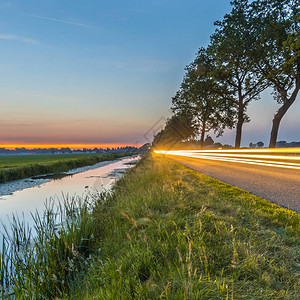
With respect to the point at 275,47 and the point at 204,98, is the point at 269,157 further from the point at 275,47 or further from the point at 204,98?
the point at 204,98

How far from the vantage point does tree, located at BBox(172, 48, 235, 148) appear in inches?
962

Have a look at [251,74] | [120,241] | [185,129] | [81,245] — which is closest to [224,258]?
[120,241]

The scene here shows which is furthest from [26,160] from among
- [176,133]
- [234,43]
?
[234,43]

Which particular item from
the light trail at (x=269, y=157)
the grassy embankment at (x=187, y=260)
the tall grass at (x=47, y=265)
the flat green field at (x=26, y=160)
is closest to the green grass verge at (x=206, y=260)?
the grassy embankment at (x=187, y=260)

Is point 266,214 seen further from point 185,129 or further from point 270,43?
point 185,129

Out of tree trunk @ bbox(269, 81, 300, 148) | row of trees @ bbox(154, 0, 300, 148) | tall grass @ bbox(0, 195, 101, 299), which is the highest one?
row of trees @ bbox(154, 0, 300, 148)

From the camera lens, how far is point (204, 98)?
29906 millimetres

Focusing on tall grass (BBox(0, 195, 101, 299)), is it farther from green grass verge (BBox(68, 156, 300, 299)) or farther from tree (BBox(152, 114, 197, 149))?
tree (BBox(152, 114, 197, 149))

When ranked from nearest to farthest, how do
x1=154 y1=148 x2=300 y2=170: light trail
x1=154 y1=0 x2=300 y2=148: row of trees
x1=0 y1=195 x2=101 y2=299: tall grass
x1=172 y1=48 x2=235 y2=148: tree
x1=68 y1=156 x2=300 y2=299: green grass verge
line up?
x1=68 y1=156 x2=300 y2=299: green grass verge < x1=0 y1=195 x2=101 y2=299: tall grass < x1=154 y1=148 x2=300 y2=170: light trail < x1=154 y1=0 x2=300 y2=148: row of trees < x1=172 y1=48 x2=235 y2=148: tree

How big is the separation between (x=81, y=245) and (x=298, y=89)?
21233 millimetres

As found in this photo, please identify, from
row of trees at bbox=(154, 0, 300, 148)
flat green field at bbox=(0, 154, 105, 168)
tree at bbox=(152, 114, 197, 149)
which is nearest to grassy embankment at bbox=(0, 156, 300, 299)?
row of trees at bbox=(154, 0, 300, 148)

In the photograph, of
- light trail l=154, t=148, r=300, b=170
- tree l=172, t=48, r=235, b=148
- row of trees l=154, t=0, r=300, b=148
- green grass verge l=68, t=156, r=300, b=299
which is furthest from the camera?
tree l=172, t=48, r=235, b=148

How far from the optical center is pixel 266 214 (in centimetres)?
399

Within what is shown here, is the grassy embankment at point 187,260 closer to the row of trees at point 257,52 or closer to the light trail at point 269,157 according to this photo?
the light trail at point 269,157
